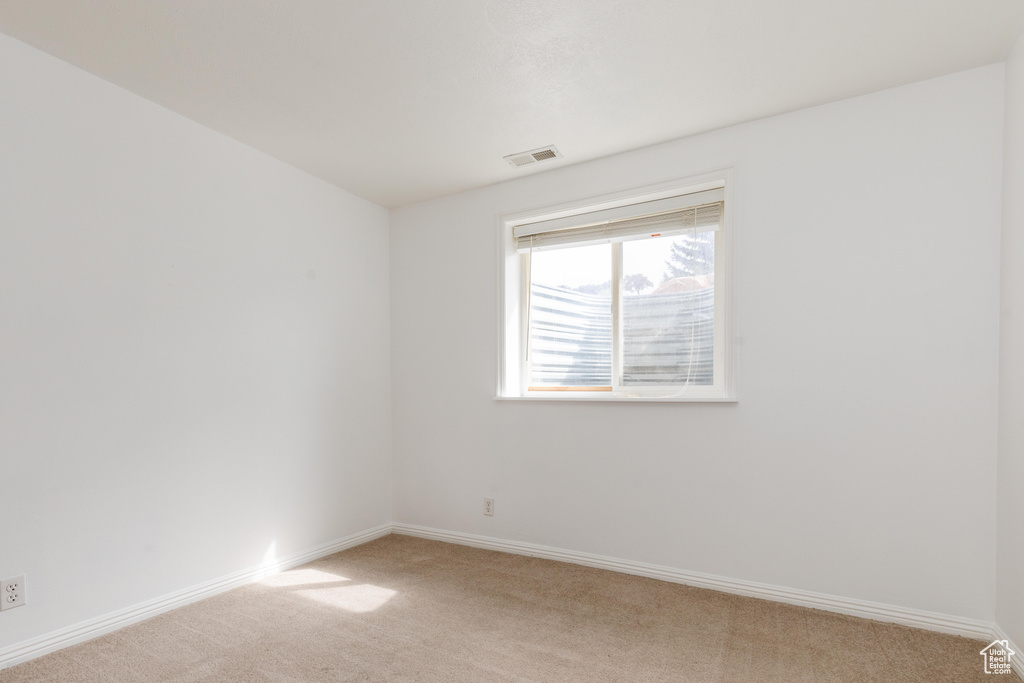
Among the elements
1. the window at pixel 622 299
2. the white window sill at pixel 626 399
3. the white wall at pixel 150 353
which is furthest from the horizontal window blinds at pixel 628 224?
the white wall at pixel 150 353

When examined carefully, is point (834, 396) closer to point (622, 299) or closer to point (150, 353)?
point (622, 299)

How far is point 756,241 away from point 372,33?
2.06 metres

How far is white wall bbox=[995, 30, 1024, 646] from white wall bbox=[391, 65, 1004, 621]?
61mm

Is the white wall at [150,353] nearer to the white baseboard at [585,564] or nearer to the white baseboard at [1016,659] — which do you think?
the white baseboard at [585,564]

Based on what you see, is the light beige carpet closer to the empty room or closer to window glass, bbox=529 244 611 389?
the empty room

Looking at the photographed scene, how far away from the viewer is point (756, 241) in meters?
2.75

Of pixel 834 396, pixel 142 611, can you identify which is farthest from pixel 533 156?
pixel 142 611

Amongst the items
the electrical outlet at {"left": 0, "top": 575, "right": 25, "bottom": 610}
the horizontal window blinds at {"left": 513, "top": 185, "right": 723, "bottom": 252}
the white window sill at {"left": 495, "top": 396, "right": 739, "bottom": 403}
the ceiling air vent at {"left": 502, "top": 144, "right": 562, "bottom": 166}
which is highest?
the ceiling air vent at {"left": 502, "top": 144, "right": 562, "bottom": 166}

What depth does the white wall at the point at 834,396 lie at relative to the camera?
2291mm

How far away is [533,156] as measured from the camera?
10.6 feet

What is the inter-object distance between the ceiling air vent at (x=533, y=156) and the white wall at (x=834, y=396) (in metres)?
0.23

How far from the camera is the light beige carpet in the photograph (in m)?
2.00

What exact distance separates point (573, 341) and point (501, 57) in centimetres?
187

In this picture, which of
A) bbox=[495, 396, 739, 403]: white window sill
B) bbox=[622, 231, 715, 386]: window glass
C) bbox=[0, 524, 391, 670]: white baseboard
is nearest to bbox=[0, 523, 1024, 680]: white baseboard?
bbox=[0, 524, 391, 670]: white baseboard
